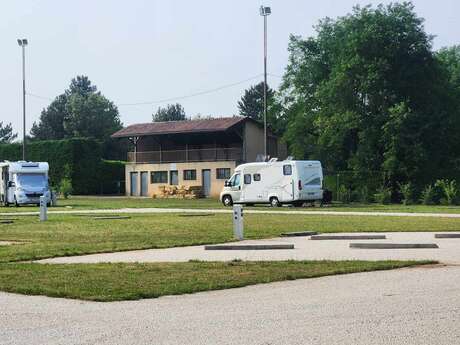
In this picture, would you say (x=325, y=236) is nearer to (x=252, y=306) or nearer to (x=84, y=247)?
(x=84, y=247)

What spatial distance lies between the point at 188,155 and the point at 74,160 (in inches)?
441

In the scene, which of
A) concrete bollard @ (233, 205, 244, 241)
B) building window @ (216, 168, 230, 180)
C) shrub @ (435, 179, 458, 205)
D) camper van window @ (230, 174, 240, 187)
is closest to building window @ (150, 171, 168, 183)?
building window @ (216, 168, 230, 180)

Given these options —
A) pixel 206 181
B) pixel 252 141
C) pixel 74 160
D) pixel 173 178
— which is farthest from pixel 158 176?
pixel 252 141

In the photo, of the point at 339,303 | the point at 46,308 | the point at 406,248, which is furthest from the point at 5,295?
the point at 406,248

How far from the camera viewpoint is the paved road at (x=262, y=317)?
7660mm

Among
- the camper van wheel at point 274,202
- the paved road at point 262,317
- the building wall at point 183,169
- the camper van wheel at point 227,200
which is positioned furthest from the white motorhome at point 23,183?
the paved road at point 262,317

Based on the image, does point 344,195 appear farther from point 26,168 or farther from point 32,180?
point 26,168

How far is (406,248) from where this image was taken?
17281 millimetres

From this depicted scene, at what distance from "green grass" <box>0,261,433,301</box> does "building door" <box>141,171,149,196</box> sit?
63502mm

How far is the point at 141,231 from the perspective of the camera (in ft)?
78.1

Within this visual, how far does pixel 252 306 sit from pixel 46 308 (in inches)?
92.0

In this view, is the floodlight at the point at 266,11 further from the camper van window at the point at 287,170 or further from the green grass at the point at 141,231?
the green grass at the point at 141,231

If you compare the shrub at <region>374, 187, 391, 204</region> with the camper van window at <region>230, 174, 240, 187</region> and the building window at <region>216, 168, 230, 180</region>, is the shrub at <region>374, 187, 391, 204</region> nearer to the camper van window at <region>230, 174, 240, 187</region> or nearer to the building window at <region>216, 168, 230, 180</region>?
the camper van window at <region>230, 174, 240, 187</region>

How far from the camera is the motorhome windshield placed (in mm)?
51156
